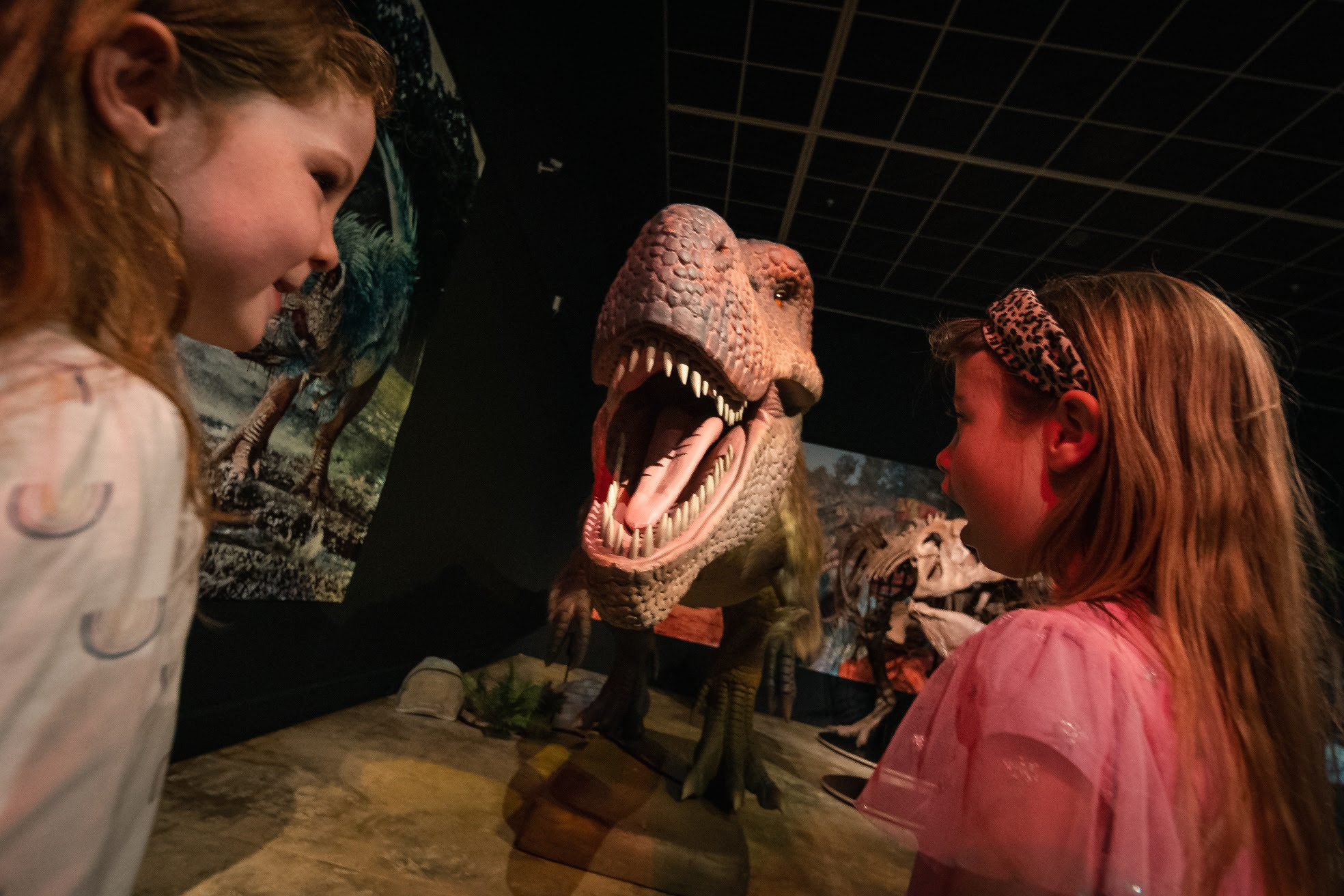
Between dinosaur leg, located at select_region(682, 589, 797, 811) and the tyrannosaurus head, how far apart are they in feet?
2.50

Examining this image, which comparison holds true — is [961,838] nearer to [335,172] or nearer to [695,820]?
[335,172]

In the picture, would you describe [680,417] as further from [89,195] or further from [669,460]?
[89,195]

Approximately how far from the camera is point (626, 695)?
2533 mm

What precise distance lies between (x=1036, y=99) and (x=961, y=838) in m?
3.45

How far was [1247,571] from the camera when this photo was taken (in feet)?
2.16

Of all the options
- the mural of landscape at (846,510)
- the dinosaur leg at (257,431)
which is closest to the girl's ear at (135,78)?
the dinosaur leg at (257,431)

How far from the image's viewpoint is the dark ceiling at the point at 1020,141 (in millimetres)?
2688

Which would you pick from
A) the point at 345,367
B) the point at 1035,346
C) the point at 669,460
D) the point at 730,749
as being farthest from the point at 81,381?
the point at 730,749

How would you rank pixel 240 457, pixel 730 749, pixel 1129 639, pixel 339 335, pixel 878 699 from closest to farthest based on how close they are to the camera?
pixel 1129 639 < pixel 240 457 < pixel 339 335 < pixel 730 749 < pixel 878 699

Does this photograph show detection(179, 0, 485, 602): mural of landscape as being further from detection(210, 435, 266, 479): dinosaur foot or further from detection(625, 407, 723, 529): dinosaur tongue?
detection(625, 407, 723, 529): dinosaur tongue

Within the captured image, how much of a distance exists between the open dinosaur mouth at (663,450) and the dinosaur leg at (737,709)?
0.93m

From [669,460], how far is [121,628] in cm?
126

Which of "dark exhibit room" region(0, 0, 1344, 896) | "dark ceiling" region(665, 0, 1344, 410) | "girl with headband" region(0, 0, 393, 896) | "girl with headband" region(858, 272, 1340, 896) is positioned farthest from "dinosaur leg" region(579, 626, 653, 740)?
"dark ceiling" region(665, 0, 1344, 410)

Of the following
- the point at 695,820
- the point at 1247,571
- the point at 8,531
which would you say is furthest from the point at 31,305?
the point at 695,820
